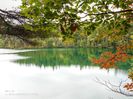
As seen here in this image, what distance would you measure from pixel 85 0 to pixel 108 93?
11.6 m

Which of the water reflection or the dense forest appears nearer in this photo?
the dense forest

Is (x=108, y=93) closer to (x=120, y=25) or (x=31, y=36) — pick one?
(x=31, y=36)

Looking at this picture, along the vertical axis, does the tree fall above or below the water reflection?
above

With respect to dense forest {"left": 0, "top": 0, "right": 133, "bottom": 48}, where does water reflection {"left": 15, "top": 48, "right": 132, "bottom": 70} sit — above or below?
below

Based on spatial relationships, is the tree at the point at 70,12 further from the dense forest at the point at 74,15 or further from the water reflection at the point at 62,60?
the water reflection at the point at 62,60

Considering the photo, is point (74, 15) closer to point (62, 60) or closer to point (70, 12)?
point (70, 12)

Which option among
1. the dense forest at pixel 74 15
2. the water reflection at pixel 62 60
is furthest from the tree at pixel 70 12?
the water reflection at pixel 62 60

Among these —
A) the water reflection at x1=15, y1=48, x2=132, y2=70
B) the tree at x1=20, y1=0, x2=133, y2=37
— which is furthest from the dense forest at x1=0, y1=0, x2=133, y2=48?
the water reflection at x1=15, y1=48, x2=132, y2=70

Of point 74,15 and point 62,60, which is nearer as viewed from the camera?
point 74,15

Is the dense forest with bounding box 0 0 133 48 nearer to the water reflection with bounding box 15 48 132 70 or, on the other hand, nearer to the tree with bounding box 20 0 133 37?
the tree with bounding box 20 0 133 37

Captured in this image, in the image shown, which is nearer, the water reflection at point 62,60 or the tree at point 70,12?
the tree at point 70,12

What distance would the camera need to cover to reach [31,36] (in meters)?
4.68

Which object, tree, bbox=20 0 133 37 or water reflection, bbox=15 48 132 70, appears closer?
tree, bbox=20 0 133 37

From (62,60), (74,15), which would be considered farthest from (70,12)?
(62,60)
